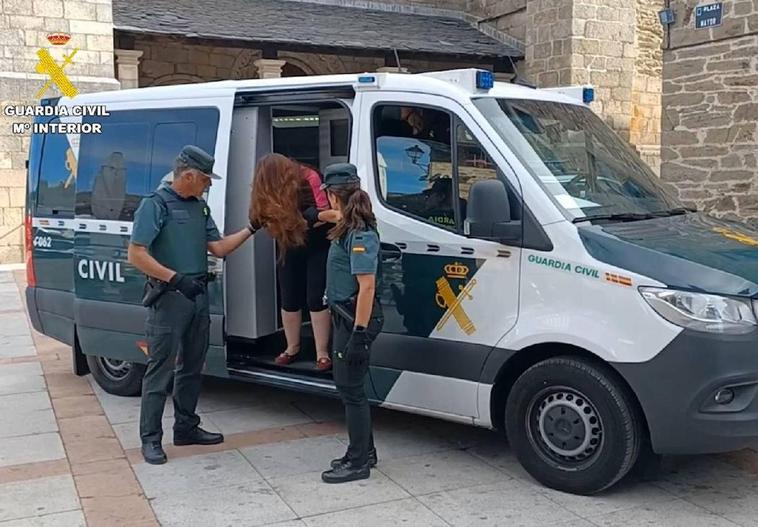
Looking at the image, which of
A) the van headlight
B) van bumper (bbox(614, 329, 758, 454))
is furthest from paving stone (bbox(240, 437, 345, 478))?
the van headlight

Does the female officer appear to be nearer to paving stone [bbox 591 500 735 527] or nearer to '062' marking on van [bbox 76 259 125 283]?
paving stone [bbox 591 500 735 527]

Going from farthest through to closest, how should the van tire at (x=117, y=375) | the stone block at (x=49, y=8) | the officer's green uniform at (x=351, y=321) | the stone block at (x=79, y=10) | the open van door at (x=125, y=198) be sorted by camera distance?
the stone block at (x=79, y=10) < the stone block at (x=49, y=8) < the van tire at (x=117, y=375) < the open van door at (x=125, y=198) < the officer's green uniform at (x=351, y=321)

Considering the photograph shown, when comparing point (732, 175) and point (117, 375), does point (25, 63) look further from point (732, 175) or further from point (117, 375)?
point (732, 175)

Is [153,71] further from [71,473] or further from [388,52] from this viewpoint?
[71,473]

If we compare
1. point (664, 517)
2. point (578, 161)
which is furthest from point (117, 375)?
point (664, 517)

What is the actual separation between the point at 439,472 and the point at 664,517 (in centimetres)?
125

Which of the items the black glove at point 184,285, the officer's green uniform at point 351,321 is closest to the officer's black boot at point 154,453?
the black glove at point 184,285

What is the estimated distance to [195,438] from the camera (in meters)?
5.37

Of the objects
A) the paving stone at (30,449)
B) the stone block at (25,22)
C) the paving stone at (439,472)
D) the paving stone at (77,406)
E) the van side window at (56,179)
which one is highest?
the stone block at (25,22)

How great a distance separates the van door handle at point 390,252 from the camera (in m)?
4.92

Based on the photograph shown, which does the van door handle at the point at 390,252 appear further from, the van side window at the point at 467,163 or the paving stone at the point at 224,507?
the paving stone at the point at 224,507

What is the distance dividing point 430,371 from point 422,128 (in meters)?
1.41

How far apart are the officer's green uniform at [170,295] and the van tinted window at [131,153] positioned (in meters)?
0.81

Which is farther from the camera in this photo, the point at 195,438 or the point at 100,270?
the point at 100,270
